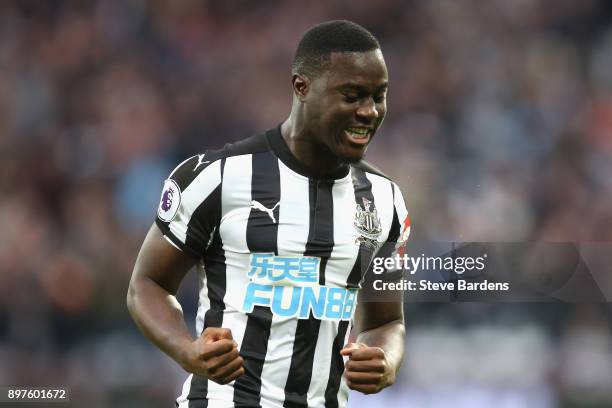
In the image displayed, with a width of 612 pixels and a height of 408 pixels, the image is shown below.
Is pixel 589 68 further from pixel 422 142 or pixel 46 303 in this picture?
pixel 46 303

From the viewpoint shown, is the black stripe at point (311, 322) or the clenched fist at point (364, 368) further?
the black stripe at point (311, 322)

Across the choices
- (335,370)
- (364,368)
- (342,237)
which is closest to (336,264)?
(342,237)

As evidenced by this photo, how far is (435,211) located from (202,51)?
2.08 metres

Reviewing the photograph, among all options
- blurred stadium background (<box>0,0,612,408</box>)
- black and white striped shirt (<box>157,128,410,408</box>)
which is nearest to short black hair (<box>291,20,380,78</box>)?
black and white striped shirt (<box>157,128,410,408</box>)

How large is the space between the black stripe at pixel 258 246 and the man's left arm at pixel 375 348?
0.87 feet

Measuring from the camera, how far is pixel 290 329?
8.27ft

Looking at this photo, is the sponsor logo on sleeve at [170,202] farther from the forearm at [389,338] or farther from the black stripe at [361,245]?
the forearm at [389,338]

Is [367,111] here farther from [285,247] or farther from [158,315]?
[158,315]

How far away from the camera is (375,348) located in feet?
7.62

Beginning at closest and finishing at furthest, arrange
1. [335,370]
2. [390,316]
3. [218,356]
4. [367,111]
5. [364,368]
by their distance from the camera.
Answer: [218,356] → [364,368] → [367,111] → [335,370] → [390,316]

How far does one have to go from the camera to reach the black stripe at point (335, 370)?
2576mm

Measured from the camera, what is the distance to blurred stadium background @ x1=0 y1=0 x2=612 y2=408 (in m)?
5.35

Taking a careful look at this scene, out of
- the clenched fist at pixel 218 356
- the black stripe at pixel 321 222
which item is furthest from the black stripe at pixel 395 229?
the clenched fist at pixel 218 356

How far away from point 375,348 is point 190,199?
671 mm
